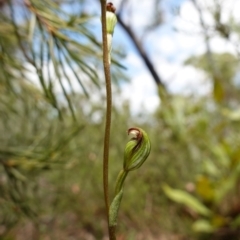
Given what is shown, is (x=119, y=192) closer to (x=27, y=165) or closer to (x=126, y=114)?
(x=27, y=165)

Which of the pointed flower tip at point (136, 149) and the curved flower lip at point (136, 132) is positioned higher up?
the curved flower lip at point (136, 132)

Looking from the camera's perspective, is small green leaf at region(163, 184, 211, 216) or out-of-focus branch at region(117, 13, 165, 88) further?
out-of-focus branch at region(117, 13, 165, 88)

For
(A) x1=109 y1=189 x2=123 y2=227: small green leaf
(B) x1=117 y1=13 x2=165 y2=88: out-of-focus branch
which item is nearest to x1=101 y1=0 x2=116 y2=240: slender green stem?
(A) x1=109 y1=189 x2=123 y2=227: small green leaf

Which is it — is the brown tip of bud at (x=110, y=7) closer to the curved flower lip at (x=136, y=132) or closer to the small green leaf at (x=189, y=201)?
the curved flower lip at (x=136, y=132)

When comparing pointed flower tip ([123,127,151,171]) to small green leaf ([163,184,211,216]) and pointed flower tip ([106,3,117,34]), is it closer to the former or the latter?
pointed flower tip ([106,3,117,34])

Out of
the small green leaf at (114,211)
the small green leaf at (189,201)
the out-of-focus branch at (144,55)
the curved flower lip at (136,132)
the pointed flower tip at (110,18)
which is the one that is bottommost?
the small green leaf at (189,201)

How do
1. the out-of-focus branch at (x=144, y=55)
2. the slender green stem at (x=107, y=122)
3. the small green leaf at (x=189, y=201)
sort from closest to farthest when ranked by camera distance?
the slender green stem at (x=107, y=122) < the small green leaf at (x=189, y=201) < the out-of-focus branch at (x=144, y=55)

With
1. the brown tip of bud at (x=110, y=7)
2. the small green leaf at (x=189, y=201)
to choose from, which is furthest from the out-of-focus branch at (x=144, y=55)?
the brown tip of bud at (x=110, y=7)

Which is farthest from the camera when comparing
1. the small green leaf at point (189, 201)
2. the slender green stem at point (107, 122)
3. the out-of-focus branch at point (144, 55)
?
the out-of-focus branch at point (144, 55)

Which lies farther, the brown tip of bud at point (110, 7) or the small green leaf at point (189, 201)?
the small green leaf at point (189, 201)
